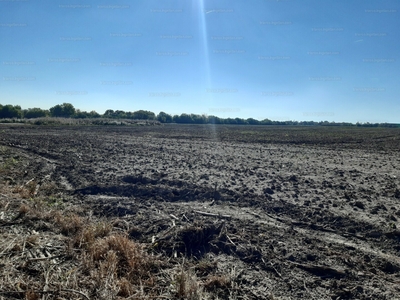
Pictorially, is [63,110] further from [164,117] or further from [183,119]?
[183,119]

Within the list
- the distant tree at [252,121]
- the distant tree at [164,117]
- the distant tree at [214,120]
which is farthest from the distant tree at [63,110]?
the distant tree at [252,121]

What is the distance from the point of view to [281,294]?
9.20ft

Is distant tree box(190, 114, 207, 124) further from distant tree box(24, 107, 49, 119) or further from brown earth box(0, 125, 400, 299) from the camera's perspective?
brown earth box(0, 125, 400, 299)

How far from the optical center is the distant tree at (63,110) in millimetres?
83150

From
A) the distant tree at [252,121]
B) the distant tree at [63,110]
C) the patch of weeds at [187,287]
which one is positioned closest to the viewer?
the patch of weeds at [187,287]

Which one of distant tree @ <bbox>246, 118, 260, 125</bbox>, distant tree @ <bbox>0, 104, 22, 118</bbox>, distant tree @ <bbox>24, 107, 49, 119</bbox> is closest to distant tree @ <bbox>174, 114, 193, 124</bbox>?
distant tree @ <bbox>246, 118, 260, 125</bbox>

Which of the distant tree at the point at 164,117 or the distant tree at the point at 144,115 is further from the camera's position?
the distant tree at the point at 164,117

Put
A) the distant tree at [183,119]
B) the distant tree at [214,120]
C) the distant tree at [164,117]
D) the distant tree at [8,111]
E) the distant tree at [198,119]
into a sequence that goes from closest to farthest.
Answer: the distant tree at [8,111]
the distant tree at [164,117]
the distant tree at [183,119]
the distant tree at [198,119]
the distant tree at [214,120]

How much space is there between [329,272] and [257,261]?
2.88 ft

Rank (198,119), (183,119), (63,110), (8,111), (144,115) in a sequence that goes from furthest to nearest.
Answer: (198,119) < (183,119) < (144,115) < (63,110) < (8,111)

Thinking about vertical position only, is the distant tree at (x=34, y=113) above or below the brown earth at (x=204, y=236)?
above

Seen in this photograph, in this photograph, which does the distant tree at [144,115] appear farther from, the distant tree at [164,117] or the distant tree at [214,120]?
the distant tree at [214,120]

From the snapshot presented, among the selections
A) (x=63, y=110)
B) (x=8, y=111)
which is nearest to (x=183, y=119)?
(x=63, y=110)

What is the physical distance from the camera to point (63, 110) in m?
83.1
